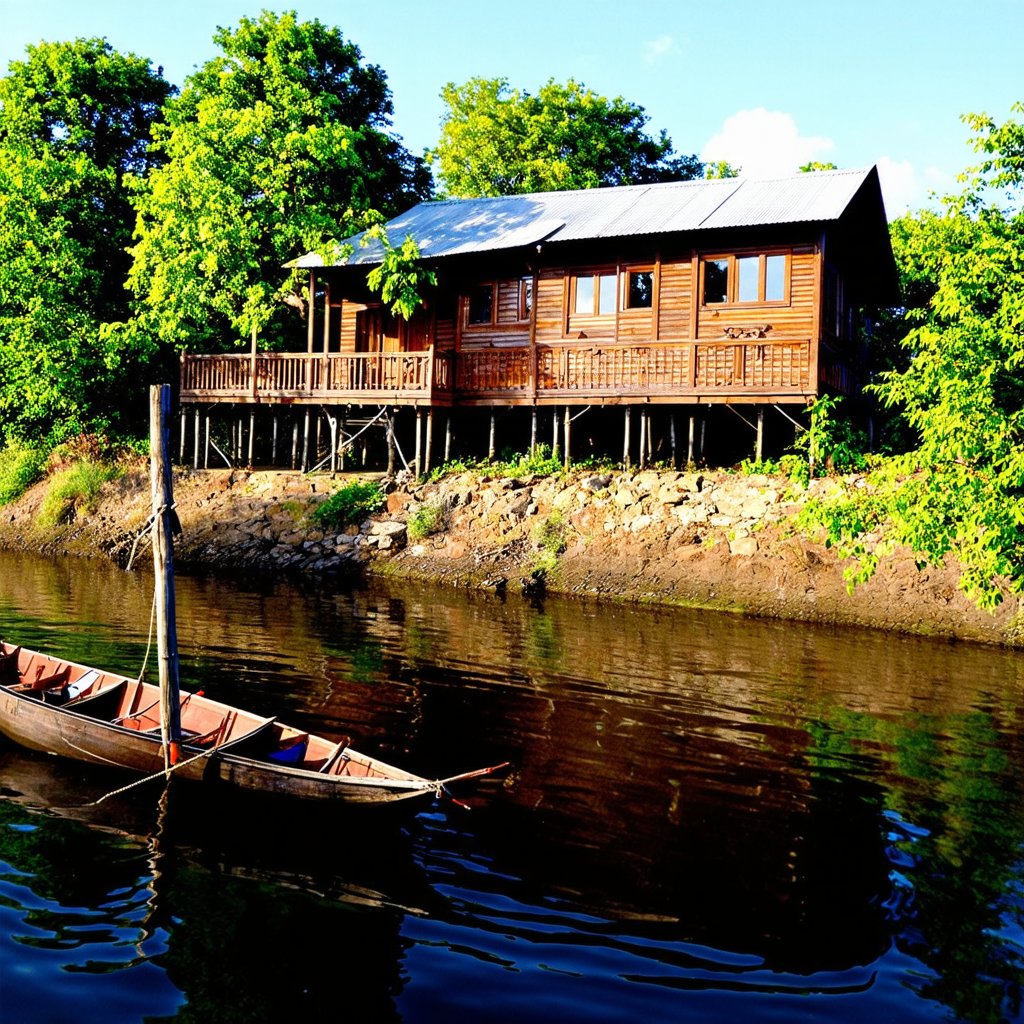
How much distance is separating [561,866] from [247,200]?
31.2 m

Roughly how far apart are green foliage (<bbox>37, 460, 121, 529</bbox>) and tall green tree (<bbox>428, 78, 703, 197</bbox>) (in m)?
22.6

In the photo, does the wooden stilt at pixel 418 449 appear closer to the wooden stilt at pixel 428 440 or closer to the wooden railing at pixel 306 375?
the wooden stilt at pixel 428 440

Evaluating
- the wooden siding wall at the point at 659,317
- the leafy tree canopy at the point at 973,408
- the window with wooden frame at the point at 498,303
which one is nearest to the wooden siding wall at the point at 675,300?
the wooden siding wall at the point at 659,317

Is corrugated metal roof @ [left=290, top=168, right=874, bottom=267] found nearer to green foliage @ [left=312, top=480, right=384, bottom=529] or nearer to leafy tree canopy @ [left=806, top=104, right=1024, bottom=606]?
green foliage @ [left=312, top=480, right=384, bottom=529]

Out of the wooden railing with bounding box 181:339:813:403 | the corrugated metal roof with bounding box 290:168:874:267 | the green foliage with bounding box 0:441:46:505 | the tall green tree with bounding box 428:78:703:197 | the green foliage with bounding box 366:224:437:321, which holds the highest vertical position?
the tall green tree with bounding box 428:78:703:197

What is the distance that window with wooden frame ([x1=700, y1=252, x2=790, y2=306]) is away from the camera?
2842 cm

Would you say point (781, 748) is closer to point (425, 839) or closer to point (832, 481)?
point (425, 839)

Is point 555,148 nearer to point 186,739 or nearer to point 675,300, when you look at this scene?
point 675,300

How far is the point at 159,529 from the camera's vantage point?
36.0 ft

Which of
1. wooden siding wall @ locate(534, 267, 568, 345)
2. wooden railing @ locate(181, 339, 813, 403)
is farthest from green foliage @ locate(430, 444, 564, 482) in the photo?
wooden siding wall @ locate(534, 267, 568, 345)

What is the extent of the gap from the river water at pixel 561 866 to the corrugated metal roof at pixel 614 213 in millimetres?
16115

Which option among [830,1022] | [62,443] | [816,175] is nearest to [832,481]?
[816,175]

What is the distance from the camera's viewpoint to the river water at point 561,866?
22.9 ft

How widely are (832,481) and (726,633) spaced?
6.09 meters
